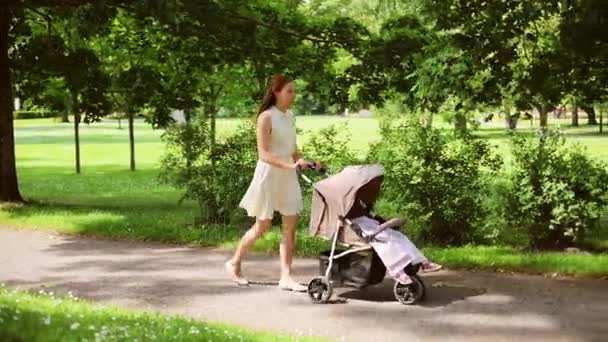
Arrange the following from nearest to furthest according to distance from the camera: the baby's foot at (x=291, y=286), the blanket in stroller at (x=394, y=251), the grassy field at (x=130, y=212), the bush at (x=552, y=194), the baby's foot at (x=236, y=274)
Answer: the blanket in stroller at (x=394, y=251) → the baby's foot at (x=291, y=286) → the baby's foot at (x=236, y=274) → the grassy field at (x=130, y=212) → the bush at (x=552, y=194)

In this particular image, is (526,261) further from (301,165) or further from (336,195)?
(301,165)

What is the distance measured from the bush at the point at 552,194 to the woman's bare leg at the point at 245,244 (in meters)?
3.68

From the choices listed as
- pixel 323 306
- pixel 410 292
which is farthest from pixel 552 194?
pixel 323 306

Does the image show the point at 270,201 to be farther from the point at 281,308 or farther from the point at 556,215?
the point at 556,215

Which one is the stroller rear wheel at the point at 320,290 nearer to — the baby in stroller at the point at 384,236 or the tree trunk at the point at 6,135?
the baby in stroller at the point at 384,236

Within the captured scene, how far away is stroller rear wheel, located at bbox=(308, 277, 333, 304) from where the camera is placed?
7.70 meters

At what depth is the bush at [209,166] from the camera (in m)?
12.5

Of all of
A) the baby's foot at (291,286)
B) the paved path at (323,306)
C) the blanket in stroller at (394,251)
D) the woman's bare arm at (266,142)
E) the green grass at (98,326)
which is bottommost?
the paved path at (323,306)

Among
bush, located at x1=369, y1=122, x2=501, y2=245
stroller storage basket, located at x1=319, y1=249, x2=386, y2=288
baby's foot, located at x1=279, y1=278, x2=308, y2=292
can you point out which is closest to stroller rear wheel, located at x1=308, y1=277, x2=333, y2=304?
stroller storage basket, located at x1=319, y1=249, x2=386, y2=288

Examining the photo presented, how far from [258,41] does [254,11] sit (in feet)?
2.01

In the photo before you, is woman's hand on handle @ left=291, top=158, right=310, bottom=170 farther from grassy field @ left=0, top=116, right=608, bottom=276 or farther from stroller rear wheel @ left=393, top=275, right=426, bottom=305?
grassy field @ left=0, top=116, right=608, bottom=276

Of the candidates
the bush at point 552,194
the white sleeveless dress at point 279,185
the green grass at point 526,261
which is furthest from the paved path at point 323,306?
the bush at point 552,194

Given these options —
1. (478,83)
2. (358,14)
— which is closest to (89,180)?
(358,14)

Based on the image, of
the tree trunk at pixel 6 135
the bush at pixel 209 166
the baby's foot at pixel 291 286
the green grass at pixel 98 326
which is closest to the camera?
the green grass at pixel 98 326
